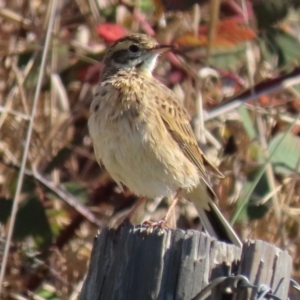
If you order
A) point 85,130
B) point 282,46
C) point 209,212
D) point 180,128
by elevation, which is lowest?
point 209,212

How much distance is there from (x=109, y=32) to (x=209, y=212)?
146cm

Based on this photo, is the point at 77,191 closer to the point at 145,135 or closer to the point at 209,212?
the point at 209,212

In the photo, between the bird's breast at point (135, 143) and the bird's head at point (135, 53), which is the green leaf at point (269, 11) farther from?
the bird's breast at point (135, 143)

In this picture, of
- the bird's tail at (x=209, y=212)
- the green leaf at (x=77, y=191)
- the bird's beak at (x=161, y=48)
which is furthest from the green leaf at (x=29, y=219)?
the bird's beak at (x=161, y=48)

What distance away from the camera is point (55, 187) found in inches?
249

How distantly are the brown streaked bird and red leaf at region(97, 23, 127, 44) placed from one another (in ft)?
0.22

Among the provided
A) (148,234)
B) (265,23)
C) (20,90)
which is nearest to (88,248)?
(20,90)

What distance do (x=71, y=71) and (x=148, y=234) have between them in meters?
3.79

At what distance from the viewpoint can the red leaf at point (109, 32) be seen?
5.80m

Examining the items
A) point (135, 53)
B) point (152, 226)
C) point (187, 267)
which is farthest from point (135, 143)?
point (187, 267)

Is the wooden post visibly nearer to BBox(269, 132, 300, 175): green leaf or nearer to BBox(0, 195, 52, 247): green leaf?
BBox(0, 195, 52, 247): green leaf

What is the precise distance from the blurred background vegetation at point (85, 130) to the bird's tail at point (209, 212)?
0.36m

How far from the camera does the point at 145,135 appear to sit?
501cm

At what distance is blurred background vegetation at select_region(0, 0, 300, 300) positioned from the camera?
241 inches
